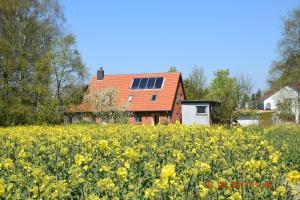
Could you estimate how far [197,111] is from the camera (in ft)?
145

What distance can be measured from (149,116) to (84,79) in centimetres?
803

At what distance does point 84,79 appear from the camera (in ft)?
130

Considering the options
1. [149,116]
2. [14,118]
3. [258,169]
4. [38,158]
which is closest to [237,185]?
[258,169]

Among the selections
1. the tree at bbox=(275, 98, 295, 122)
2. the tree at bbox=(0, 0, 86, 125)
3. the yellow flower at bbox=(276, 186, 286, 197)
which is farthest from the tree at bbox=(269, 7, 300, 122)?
the yellow flower at bbox=(276, 186, 286, 197)

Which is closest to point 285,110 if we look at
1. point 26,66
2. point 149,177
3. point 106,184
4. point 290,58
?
point 290,58

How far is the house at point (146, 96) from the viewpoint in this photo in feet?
146

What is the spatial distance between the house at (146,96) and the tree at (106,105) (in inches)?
25.5

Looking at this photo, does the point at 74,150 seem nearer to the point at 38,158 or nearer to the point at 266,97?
the point at 38,158

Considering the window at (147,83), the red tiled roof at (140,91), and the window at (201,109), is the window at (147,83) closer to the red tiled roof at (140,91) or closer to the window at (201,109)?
the red tiled roof at (140,91)

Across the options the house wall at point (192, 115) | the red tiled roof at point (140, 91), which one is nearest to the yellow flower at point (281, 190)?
the red tiled roof at point (140, 91)

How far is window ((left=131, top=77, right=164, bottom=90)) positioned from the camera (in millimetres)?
46719

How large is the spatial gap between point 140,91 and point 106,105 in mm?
5025

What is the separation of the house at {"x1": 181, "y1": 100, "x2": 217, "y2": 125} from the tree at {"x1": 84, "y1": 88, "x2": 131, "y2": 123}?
4910 mm

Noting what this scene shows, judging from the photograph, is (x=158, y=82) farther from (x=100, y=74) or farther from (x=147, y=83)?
(x=100, y=74)
